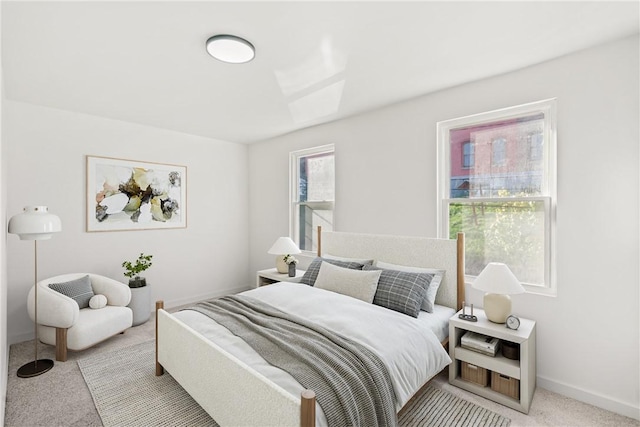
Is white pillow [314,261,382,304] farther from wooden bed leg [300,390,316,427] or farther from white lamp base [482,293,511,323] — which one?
wooden bed leg [300,390,316,427]

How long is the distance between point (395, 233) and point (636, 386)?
2.05 meters

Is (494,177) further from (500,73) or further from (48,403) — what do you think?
(48,403)

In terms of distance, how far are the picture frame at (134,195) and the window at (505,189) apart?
351 cm

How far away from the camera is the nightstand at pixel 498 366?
2.12 metres

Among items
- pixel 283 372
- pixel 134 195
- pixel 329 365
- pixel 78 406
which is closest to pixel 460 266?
pixel 329 365

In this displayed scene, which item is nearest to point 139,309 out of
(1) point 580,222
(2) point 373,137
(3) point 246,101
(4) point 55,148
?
(4) point 55,148

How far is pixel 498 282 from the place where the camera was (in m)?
2.22

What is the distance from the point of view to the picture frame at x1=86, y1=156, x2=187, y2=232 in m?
3.70

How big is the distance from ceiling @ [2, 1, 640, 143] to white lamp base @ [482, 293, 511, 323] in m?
1.82

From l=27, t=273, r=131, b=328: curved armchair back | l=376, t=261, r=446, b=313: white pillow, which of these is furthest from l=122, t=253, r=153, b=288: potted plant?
l=376, t=261, r=446, b=313: white pillow

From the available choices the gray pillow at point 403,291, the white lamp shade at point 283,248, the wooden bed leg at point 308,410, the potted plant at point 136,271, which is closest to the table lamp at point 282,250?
the white lamp shade at point 283,248

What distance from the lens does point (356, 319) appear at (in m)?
2.16

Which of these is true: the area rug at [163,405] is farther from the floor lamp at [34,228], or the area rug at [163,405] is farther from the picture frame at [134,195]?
the picture frame at [134,195]

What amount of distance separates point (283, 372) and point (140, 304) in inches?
112
